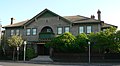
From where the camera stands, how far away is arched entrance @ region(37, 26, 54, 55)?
46.9 m

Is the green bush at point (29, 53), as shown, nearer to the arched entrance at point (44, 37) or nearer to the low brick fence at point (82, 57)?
the arched entrance at point (44, 37)

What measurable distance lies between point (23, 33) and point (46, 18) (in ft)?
20.8

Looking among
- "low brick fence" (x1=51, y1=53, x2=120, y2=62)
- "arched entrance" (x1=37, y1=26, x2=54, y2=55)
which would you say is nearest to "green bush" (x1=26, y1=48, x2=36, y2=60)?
"arched entrance" (x1=37, y1=26, x2=54, y2=55)

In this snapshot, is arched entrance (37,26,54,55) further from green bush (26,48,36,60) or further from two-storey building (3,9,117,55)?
green bush (26,48,36,60)

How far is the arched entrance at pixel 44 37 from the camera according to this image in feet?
154

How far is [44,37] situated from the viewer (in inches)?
1861

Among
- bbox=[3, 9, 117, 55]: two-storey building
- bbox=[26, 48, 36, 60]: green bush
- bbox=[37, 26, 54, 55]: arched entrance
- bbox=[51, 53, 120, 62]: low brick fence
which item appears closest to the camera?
bbox=[51, 53, 120, 62]: low brick fence

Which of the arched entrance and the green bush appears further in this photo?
the arched entrance

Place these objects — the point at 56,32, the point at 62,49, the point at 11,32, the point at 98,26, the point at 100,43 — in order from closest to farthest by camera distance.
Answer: the point at 100,43 → the point at 62,49 → the point at 98,26 → the point at 56,32 → the point at 11,32

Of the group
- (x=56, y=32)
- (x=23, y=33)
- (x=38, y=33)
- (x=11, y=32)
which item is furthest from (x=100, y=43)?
(x=11, y=32)

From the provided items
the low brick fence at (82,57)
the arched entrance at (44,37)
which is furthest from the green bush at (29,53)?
the low brick fence at (82,57)

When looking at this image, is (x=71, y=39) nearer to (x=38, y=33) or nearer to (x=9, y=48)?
(x=38, y=33)

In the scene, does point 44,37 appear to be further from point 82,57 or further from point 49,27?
point 82,57

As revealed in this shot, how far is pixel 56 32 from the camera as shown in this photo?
47656 mm
